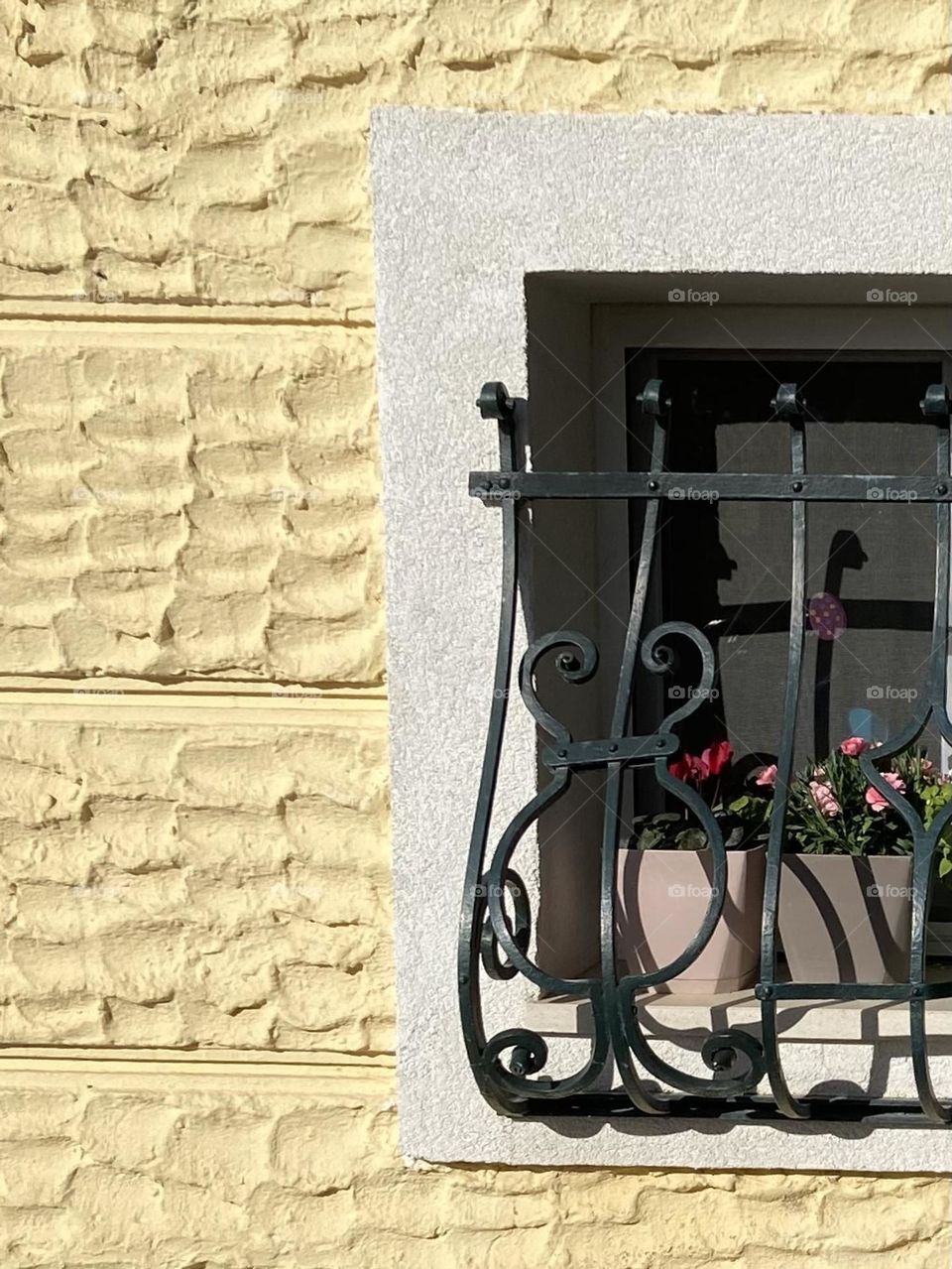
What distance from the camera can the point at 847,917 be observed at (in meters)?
2.22

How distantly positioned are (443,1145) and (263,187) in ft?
4.80

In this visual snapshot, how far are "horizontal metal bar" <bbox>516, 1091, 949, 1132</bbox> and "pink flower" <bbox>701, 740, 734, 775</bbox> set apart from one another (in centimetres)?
49

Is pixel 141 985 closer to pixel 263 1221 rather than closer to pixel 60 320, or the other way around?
pixel 263 1221

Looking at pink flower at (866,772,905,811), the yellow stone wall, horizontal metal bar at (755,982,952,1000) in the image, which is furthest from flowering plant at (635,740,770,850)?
the yellow stone wall

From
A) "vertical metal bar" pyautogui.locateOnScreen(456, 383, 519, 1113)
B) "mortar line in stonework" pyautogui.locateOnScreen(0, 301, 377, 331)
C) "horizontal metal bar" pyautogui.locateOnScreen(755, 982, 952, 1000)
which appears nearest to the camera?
"horizontal metal bar" pyautogui.locateOnScreen(755, 982, 952, 1000)

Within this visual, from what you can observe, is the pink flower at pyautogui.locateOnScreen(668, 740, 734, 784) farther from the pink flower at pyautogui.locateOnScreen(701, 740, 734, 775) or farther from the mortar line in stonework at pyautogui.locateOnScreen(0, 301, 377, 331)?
the mortar line in stonework at pyautogui.locateOnScreen(0, 301, 377, 331)

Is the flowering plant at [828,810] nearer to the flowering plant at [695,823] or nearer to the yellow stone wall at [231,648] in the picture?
the flowering plant at [695,823]

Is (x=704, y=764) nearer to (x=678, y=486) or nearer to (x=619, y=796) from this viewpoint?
(x=619, y=796)

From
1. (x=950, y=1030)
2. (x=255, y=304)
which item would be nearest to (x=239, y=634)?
(x=255, y=304)

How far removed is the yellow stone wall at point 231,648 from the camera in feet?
7.07

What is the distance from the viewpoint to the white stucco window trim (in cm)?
210

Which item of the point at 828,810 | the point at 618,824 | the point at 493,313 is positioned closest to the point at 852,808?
the point at 828,810

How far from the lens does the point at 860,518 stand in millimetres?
2385

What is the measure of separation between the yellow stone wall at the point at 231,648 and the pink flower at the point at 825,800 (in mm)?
547
